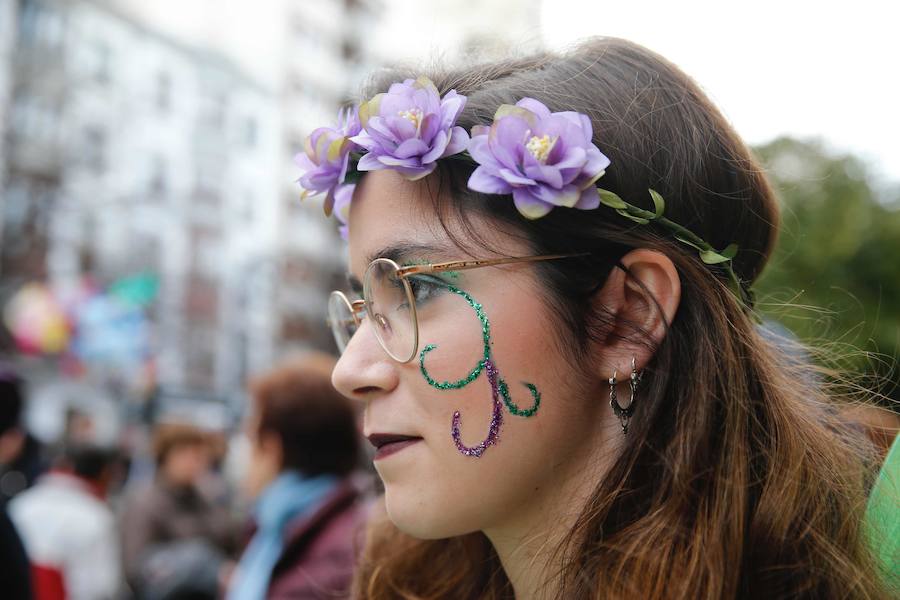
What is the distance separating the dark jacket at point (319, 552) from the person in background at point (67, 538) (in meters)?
2.01

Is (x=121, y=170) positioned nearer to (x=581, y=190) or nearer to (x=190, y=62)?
(x=190, y=62)

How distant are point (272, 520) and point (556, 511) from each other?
7.23ft

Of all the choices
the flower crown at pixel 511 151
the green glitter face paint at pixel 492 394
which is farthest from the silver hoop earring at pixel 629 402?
the flower crown at pixel 511 151

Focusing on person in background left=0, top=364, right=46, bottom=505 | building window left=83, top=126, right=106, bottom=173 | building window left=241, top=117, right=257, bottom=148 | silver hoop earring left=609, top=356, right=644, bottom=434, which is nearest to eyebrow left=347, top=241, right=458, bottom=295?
silver hoop earring left=609, top=356, right=644, bottom=434

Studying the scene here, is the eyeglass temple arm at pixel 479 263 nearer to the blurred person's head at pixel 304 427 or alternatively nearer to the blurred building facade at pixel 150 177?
the blurred person's head at pixel 304 427

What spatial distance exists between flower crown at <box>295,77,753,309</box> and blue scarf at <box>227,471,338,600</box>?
217cm

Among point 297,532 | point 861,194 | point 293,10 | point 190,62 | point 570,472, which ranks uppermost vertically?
point 293,10

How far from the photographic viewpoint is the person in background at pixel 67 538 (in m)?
4.76

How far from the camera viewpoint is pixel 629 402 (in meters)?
1.64

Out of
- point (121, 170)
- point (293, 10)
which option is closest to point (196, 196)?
point (121, 170)

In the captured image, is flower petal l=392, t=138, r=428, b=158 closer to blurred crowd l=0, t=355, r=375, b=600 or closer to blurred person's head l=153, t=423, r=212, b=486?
blurred crowd l=0, t=355, r=375, b=600

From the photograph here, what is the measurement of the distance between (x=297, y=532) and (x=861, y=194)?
1934cm

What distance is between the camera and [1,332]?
22.0 meters

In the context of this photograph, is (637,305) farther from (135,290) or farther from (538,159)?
(135,290)
